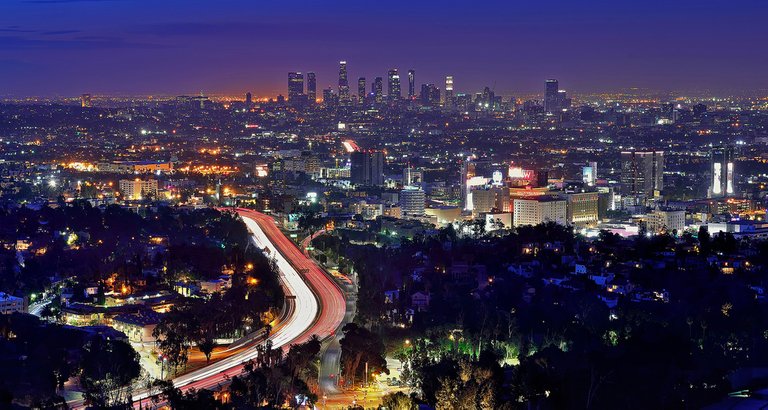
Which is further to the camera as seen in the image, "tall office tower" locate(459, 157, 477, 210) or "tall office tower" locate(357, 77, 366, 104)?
"tall office tower" locate(357, 77, 366, 104)

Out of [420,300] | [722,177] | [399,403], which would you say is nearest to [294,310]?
[420,300]

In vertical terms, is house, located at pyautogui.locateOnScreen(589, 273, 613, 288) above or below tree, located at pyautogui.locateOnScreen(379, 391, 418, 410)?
above

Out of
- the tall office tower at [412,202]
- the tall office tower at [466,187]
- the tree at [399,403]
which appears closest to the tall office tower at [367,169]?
the tall office tower at [466,187]

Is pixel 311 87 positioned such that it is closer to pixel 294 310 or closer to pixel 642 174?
pixel 642 174

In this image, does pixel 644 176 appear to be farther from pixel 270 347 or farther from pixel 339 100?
pixel 339 100

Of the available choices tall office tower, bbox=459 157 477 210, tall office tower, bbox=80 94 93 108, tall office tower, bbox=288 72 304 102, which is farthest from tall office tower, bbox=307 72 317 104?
tall office tower, bbox=459 157 477 210

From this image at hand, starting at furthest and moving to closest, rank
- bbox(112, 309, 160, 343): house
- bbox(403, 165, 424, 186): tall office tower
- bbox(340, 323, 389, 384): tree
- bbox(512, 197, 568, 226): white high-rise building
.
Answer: bbox(403, 165, 424, 186): tall office tower, bbox(512, 197, 568, 226): white high-rise building, bbox(112, 309, 160, 343): house, bbox(340, 323, 389, 384): tree

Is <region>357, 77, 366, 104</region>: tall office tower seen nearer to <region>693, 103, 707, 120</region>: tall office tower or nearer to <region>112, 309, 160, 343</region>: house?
<region>693, 103, 707, 120</region>: tall office tower
